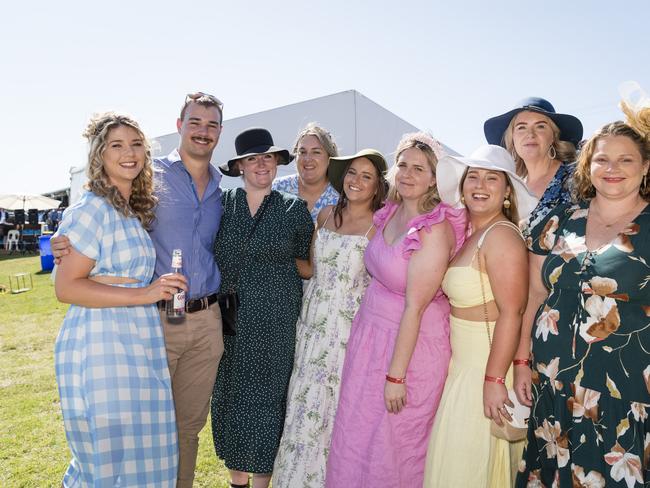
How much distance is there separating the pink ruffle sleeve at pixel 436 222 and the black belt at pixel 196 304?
4.48 ft

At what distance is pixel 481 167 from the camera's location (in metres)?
2.57

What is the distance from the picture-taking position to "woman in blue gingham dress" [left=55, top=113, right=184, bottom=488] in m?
2.39

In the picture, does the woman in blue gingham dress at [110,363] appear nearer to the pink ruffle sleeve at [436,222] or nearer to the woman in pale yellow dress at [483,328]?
the pink ruffle sleeve at [436,222]

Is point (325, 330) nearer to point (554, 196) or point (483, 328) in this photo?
point (483, 328)

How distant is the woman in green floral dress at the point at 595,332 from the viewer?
6.47 feet

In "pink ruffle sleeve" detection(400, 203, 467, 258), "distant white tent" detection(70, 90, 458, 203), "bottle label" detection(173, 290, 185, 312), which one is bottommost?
"bottle label" detection(173, 290, 185, 312)

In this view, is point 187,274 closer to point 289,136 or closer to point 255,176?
point 255,176

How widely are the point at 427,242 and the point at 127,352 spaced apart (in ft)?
5.51

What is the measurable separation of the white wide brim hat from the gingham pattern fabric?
67.5 inches

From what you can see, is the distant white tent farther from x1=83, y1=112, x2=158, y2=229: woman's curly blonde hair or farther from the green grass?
x1=83, y1=112, x2=158, y2=229: woman's curly blonde hair

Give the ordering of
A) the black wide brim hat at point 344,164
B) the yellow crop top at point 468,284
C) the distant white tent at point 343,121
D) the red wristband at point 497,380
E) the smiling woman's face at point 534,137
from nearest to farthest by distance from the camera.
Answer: the red wristband at point 497,380 < the yellow crop top at point 468,284 < the smiling woman's face at point 534,137 < the black wide brim hat at point 344,164 < the distant white tent at point 343,121

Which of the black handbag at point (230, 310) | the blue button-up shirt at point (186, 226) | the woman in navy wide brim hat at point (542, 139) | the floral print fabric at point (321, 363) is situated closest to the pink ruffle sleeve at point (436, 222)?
the floral print fabric at point (321, 363)

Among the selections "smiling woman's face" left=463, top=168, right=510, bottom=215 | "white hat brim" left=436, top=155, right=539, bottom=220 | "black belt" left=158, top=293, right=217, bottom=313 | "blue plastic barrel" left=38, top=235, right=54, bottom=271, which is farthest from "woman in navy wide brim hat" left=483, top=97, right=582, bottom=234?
"blue plastic barrel" left=38, top=235, right=54, bottom=271

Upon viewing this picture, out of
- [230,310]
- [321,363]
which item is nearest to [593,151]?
[321,363]
